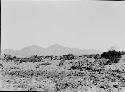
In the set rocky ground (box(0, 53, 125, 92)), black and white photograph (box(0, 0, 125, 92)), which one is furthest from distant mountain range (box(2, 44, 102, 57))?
rocky ground (box(0, 53, 125, 92))

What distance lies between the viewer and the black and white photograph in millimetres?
8031

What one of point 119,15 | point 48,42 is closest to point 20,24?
point 48,42

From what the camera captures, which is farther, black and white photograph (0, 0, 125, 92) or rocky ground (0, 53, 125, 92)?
black and white photograph (0, 0, 125, 92)

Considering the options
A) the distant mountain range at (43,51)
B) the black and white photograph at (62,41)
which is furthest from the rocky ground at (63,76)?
the distant mountain range at (43,51)

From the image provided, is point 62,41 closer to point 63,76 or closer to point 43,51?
point 43,51

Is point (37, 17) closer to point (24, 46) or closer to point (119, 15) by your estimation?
point (24, 46)

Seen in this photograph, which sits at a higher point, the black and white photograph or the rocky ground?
the black and white photograph

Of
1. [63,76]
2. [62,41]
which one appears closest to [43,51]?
[62,41]

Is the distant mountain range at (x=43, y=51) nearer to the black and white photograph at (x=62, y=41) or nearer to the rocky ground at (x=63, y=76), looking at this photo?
the black and white photograph at (x=62, y=41)

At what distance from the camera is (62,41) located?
814cm

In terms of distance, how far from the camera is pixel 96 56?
8156 millimetres

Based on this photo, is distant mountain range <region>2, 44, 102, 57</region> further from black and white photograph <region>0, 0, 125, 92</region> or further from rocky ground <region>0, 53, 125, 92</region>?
rocky ground <region>0, 53, 125, 92</region>

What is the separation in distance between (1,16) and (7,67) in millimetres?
1147

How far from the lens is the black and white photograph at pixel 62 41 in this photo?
8.03 m
